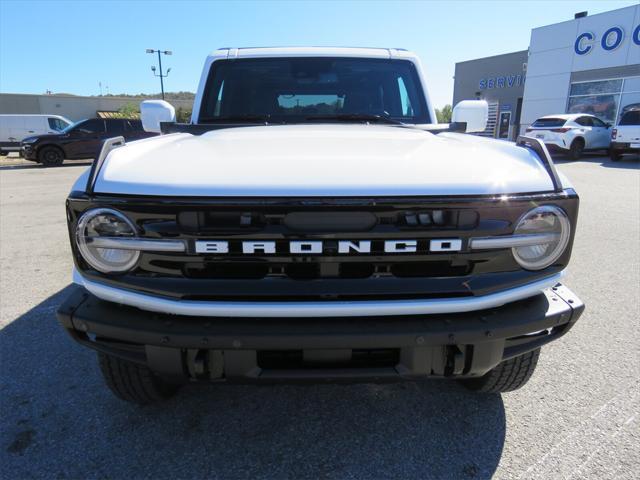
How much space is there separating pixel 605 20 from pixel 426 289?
2590 cm

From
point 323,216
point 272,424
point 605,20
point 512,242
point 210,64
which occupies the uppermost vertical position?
point 605,20

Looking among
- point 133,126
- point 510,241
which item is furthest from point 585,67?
point 510,241

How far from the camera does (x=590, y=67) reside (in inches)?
866

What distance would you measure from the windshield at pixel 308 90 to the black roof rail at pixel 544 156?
1.22 meters

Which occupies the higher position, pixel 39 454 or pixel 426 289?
pixel 426 289

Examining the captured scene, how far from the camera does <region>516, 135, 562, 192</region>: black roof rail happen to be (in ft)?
5.64

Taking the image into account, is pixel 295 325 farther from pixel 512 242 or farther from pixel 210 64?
pixel 210 64

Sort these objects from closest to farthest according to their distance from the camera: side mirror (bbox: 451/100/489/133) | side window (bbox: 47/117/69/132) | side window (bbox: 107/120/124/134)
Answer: side mirror (bbox: 451/100/489/133) < side window (bbox: 107/120/124/134) < side window (bbox: 47/117/69/132)

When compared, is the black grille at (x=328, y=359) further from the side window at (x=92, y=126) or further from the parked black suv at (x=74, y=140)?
the side window at (x=92, y=126)

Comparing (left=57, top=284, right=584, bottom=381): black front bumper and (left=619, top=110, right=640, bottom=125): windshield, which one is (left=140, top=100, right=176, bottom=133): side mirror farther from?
(left=619, top=110, right=640, bottom=125): windshield

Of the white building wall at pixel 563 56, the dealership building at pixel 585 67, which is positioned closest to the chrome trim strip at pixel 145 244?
the dealership building at pixel 585 67

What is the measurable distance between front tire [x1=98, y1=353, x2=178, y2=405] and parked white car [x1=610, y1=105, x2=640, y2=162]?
16.7m

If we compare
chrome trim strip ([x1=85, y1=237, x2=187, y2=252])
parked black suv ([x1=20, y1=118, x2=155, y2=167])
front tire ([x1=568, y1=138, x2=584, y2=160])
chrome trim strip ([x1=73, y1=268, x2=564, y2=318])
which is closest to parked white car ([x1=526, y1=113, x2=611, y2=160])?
front tire ([x1=568, y1=138, x2=584, y2=160])

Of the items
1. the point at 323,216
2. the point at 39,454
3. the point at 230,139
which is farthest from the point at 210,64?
the point at 39,454
